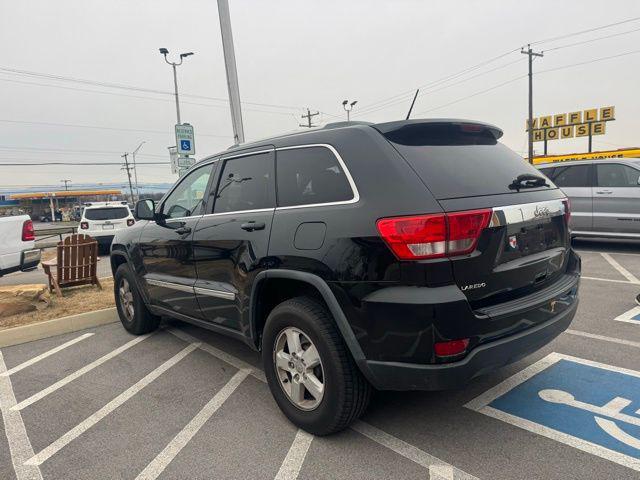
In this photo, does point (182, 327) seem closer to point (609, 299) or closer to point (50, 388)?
point (50, 388)

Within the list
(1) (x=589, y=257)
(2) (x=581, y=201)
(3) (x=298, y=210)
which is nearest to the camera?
(3) (x=298, y=210)

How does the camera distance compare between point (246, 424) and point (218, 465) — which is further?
point (246, 424)

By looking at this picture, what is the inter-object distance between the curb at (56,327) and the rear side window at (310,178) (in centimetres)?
394

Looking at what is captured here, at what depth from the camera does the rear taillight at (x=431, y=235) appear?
227 cm

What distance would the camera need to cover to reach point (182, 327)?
5379 mm

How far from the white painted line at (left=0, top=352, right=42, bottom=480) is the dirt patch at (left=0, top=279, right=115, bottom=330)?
84.4 inches

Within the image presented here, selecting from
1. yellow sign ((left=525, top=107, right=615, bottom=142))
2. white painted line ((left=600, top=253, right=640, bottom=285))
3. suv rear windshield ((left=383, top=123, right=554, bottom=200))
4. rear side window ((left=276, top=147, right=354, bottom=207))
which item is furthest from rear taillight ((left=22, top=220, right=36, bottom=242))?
yellow sign ((left=525, top=107, right=615, bottom=142))

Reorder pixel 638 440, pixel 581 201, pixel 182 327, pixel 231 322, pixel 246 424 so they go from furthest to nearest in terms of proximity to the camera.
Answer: pixel 581 201, pixel 182 327, pixel 231 322, pixel 246 424, pixel 638 440

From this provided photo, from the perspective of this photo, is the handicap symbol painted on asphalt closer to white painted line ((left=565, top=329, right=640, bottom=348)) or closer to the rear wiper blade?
white painted line ((left=565, top=329, right=640, bottom=348))

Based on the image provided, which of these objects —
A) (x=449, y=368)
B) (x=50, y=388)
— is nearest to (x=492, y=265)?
(x=449, y=368)

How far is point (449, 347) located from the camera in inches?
89.2

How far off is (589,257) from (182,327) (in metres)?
7.45

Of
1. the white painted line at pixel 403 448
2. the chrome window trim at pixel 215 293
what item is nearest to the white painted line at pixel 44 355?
the chrome window trim at pixel 215 293

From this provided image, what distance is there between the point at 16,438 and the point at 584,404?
3.83 meters
